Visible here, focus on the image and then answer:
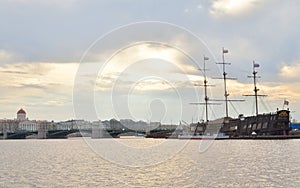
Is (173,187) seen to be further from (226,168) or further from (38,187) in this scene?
(226,168)

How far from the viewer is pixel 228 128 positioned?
188m

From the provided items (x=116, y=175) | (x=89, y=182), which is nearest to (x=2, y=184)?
(x=89, y=182)

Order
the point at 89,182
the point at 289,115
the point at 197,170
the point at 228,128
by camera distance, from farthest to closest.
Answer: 1. the point at 228,128
2. the point at 289,115
3. the point at 197,170
4. the point at 89,182

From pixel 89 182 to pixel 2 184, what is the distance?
831 cm

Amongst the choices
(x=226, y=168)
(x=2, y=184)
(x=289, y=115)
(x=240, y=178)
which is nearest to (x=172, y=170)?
(x=226, y=168)

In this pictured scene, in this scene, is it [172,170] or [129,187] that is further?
[172,170]

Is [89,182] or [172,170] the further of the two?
[172,170]

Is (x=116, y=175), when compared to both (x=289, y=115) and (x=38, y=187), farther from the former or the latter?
(x=289, y=115)

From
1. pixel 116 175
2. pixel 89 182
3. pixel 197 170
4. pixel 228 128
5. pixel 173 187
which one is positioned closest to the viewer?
pixel 173 187

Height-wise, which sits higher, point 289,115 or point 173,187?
point 289,115

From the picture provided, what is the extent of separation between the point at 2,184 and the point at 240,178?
22.3m

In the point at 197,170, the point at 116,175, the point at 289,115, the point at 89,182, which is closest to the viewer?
the point at 89,182

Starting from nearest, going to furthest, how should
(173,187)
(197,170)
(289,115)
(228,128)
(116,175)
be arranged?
(173,187)
(116,175)
(197,170)
(289,115)
(228,128)

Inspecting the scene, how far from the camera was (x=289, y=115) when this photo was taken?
15788 centimetres
